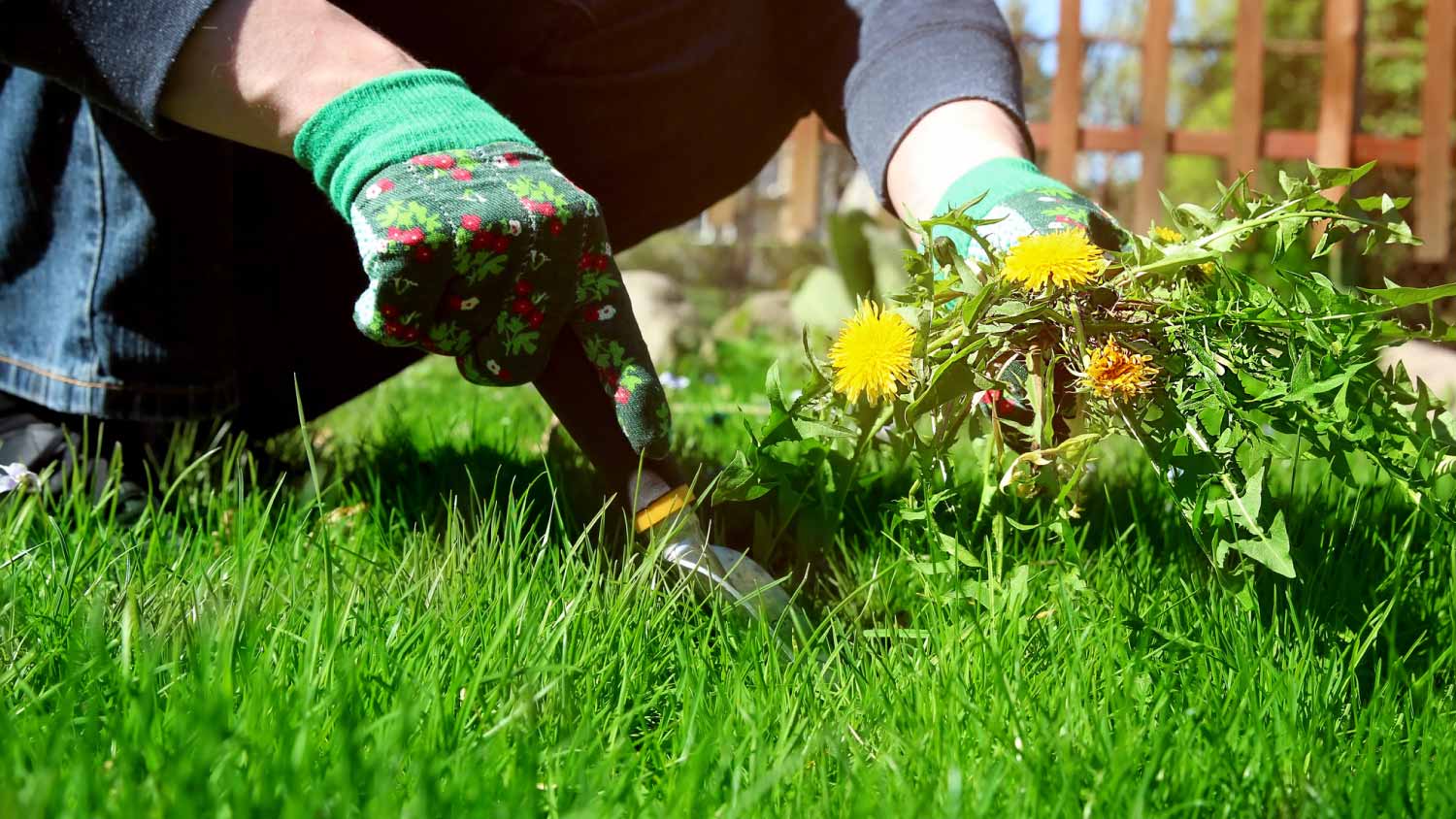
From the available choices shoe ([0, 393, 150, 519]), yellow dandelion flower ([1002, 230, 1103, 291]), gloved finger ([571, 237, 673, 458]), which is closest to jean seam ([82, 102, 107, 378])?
shoe ([0, 393, 150, 519])

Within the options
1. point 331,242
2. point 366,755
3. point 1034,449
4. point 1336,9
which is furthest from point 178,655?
point 1336,9

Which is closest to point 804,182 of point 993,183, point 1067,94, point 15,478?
point 1067,94

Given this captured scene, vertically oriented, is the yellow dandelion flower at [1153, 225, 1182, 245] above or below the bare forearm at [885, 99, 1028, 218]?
below

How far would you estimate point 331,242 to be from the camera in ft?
5.42

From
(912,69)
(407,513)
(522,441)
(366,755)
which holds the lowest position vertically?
(522,441)

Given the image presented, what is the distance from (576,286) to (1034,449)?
45 cm

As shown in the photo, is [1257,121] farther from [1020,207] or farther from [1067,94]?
[1020,207]

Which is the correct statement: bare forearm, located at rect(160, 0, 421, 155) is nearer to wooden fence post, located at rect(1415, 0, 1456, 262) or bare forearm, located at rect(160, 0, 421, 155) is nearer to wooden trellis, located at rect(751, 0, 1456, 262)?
wooden trellis, located at rect(751, 0, 1456, 262)

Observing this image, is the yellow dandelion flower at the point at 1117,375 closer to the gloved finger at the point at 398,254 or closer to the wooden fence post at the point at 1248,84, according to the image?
the gloved finger at the point at 398,254

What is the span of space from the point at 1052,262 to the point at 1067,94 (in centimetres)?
396

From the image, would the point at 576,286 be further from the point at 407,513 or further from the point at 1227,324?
the point at 1227,324

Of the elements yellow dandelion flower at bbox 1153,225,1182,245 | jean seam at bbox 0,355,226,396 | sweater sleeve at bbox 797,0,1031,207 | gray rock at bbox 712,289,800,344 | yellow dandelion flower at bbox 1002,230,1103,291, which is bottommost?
gray rock at bbox 712,289,800,344

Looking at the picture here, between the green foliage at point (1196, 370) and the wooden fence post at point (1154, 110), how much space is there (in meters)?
3.77

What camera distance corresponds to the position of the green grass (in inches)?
30.9
